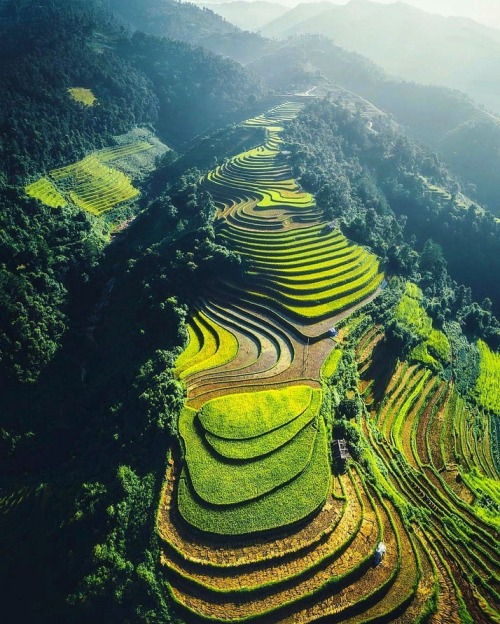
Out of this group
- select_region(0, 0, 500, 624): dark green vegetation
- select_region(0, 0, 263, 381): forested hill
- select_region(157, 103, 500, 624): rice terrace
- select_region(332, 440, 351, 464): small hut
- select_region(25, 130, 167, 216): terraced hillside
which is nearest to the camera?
select_region(157, 103, 500, 624): rice terrace

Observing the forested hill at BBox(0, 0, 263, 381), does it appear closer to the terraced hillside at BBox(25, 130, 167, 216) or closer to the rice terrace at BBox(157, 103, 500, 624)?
the terraced hillside at BBox(25, 130, 167, 216)

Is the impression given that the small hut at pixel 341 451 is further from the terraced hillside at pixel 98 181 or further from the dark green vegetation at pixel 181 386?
the terraced hillside at pixel 98 181

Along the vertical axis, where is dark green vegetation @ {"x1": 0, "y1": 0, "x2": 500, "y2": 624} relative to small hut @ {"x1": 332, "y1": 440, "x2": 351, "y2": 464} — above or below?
below

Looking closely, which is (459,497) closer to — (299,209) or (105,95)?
(299,209)

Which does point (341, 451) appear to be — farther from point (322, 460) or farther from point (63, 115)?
point (63, 115)

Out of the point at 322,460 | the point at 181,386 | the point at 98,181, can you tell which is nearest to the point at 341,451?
the point at 322,460

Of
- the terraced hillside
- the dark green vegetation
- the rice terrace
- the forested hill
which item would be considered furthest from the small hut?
the terraced hillside

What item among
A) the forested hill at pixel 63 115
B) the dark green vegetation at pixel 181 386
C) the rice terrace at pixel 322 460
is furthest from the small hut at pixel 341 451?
the forested hill at pixel 63 115
